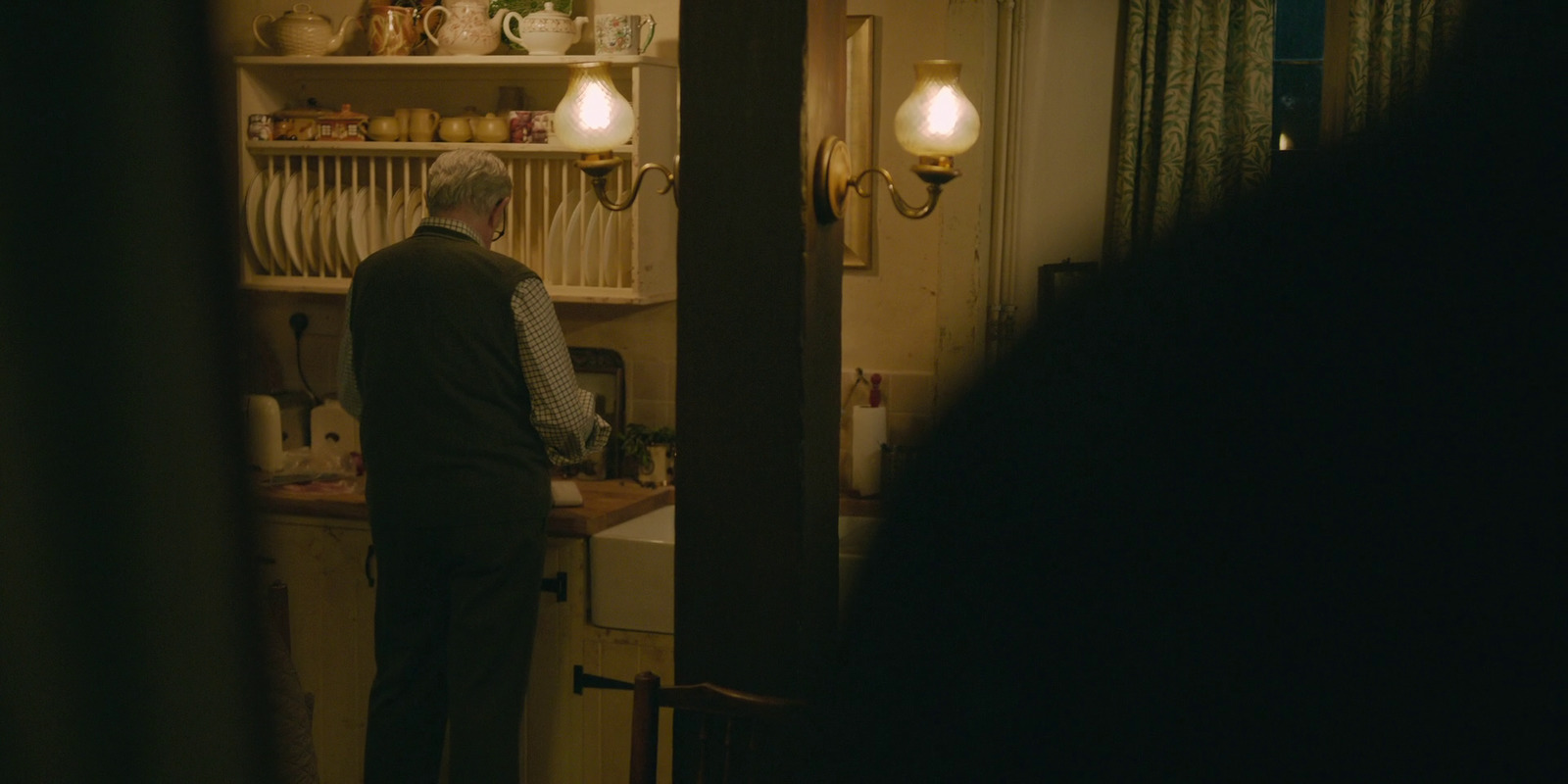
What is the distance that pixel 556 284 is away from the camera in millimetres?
2840

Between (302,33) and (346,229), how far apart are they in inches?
18.7

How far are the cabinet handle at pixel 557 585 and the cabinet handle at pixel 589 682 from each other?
14 centimetres

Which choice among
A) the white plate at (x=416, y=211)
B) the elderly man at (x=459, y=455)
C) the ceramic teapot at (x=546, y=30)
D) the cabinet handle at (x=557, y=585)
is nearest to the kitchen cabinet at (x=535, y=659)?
the cabinet handle at (x=557, y=585)

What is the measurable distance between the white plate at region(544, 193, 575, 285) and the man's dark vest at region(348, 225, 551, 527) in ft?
1.82

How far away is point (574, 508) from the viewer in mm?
2533

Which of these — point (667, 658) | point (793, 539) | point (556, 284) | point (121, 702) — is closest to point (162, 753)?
point (121, 702)

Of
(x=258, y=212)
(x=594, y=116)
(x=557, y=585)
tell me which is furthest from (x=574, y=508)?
(x=258, y=212)

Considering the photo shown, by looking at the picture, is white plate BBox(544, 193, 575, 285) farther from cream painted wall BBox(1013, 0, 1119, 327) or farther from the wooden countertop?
cream painted wall BBox(1013, 0, 1119, 327)

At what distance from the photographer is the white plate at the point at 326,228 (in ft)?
9.55

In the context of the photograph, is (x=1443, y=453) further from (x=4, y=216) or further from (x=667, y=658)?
(x=667, y=658)

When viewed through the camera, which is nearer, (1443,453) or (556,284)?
(1443,453)

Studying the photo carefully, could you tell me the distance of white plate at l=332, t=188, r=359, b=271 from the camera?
2.89 metres

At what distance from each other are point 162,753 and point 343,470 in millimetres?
2916

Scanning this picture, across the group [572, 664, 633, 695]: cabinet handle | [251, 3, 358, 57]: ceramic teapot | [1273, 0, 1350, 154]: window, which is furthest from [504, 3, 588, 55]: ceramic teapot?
[1273, 0, 1350, 154]: window
